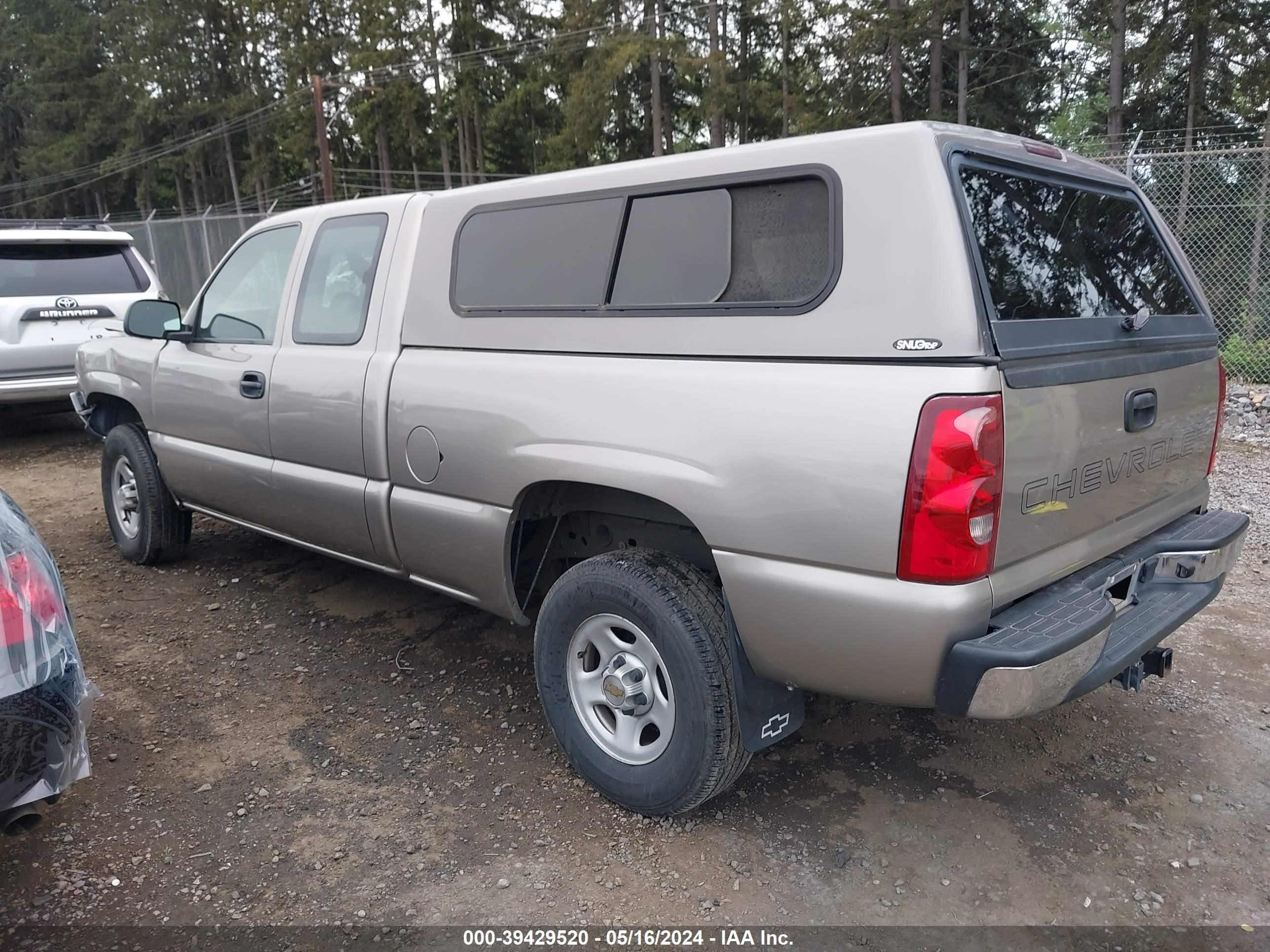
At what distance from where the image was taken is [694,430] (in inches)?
98.3

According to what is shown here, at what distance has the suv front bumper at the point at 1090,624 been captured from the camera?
2178 mm

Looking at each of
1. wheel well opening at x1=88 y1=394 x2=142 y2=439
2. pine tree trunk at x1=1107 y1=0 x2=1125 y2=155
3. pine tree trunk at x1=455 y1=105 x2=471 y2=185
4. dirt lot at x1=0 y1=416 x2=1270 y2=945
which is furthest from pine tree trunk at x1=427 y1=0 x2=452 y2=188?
dirt lot at x1=0 y1=416 x2=1270 y2=945

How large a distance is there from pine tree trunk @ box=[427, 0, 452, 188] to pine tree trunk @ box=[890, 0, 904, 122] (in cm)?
1909

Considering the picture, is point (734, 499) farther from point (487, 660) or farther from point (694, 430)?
point (487, 660)

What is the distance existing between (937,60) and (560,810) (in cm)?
2286

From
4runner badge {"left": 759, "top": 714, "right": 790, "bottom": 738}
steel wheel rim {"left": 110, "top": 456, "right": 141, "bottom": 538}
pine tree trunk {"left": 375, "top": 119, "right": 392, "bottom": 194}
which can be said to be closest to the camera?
4runner badge {"left": 759, "top": 714, "right": 790, "bottom": 738}

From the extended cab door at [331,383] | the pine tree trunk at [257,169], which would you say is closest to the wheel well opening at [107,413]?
the extended cab door at [331,383]

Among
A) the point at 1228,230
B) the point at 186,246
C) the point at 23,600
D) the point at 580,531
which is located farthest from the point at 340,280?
the point at 186,246

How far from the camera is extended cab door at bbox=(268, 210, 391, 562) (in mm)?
3600

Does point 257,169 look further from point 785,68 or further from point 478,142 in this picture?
point 785,68

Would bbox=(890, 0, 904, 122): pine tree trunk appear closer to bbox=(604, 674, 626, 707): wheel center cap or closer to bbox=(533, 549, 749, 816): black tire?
bbox=(533, 549, 749, 816): black tire

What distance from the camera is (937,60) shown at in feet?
70.9

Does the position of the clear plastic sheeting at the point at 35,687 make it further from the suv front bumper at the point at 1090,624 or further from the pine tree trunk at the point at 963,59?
the pine tree trunk at the point at 963,59

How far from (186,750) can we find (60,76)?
56874 mm
